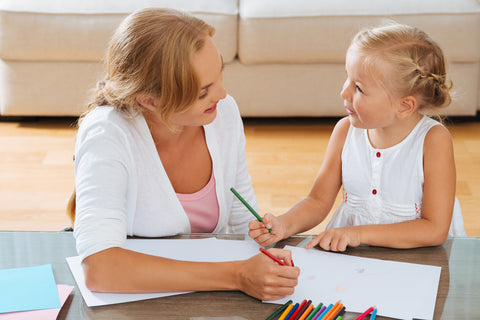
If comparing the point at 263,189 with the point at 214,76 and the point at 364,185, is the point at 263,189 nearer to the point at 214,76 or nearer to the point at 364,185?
the point at 364,185

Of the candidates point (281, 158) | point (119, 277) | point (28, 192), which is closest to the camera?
point (119, 277)

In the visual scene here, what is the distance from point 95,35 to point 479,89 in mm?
1722

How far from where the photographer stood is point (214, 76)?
1.17 m

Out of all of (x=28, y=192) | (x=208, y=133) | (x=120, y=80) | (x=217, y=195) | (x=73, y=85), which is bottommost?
(x=28, y=192)

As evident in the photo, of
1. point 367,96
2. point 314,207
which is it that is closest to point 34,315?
point 314,207

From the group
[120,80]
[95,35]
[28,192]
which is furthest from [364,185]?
[95,35]

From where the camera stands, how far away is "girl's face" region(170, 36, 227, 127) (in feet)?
3.76

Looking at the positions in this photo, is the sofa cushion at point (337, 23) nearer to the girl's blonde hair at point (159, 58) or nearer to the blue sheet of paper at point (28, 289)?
the girl's blonde hair at point (159, 58)

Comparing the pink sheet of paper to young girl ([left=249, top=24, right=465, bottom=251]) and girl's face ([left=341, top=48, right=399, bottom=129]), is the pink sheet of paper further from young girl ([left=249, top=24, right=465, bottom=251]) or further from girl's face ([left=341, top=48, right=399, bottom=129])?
girl's face ([left=341, top=48, right=399, bottom=129])

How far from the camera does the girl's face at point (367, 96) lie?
4.26 ft

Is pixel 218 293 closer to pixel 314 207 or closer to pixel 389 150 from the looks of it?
pixel 314 207

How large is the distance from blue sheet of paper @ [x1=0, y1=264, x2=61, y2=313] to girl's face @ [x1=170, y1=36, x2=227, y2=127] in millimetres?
361

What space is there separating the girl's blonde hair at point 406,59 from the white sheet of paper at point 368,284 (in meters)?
0.40

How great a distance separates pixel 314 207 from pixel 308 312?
0.45 meters
